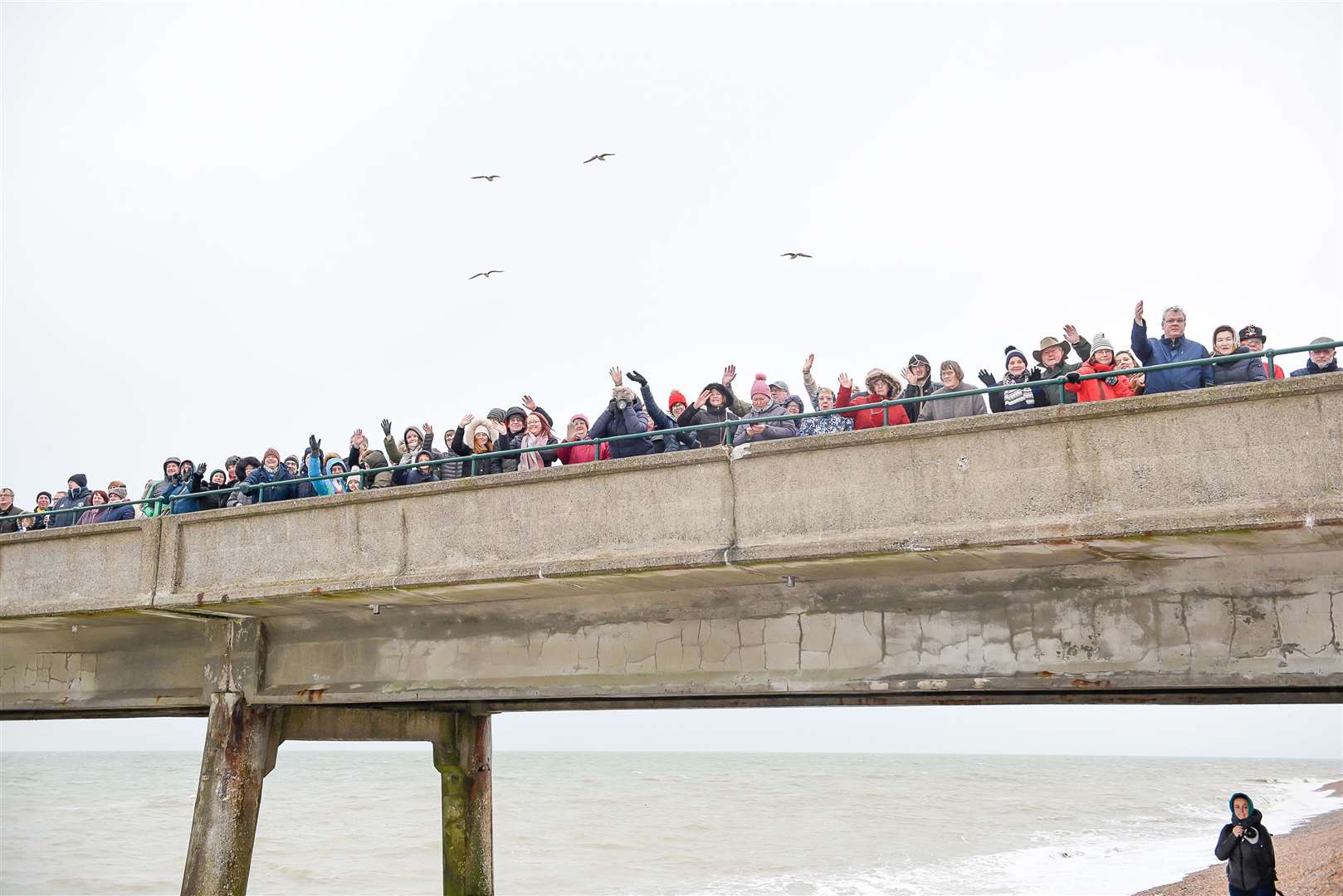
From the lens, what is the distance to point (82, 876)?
2584 cm

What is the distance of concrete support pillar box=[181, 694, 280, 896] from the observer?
1120cm

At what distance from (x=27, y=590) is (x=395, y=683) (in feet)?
14.3

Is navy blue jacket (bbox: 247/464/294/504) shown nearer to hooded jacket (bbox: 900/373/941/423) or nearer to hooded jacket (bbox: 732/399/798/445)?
hooded jacket (bbox: 732/399/798/445)

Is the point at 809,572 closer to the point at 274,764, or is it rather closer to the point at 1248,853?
the point at 1248,853

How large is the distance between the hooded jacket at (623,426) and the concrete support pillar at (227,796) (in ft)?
17.1

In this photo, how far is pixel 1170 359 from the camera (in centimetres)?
814

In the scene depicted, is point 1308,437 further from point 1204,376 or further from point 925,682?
point 925,682

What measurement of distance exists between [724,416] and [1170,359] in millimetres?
3607

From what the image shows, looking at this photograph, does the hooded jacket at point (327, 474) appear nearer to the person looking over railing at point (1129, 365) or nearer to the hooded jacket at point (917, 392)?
the hooded jacket at point (917, 392)

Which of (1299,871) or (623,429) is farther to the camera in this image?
(1299,871)

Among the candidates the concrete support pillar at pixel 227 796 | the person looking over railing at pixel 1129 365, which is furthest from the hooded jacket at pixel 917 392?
the concrete support pillar at pixel 227 796

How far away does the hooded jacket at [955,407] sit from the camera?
8.54 meters

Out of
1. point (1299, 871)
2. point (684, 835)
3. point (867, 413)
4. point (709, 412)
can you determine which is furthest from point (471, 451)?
point (684, 835)

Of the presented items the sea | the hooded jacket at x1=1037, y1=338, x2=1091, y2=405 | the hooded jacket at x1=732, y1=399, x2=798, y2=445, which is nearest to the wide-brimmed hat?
the hooded jacket at x1=1037, y1=338, x2=1091, y2=405
